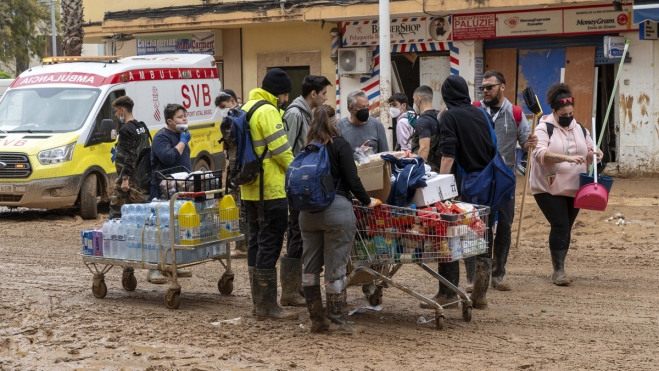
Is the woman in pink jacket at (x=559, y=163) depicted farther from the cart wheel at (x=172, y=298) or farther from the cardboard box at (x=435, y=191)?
the cart wheel at (x=172, y=298)

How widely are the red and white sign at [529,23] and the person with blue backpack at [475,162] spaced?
9701 mm

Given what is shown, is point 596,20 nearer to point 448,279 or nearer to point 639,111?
point 639,111

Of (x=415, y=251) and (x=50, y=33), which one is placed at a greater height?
(x=50, y=33)

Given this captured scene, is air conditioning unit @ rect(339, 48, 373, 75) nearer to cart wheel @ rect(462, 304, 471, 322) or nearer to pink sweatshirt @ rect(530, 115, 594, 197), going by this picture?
pink sweatshirt @ rect(530, 115, 594, 197)

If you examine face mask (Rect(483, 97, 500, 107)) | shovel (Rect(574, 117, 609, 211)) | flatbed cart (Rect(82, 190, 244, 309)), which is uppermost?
face mask (Rect(483, 97, 500, 107))

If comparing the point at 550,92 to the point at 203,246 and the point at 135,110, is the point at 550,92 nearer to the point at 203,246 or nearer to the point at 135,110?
the point at 203,246

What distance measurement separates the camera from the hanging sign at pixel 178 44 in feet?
71.3

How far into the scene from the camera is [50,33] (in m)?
43.5

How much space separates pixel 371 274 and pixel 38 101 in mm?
9694

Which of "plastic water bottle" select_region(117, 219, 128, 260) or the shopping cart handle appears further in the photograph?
"plastic water bottle" select_region(117, 219, 128, 260)

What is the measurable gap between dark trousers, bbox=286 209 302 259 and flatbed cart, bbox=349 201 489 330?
28.4 inches

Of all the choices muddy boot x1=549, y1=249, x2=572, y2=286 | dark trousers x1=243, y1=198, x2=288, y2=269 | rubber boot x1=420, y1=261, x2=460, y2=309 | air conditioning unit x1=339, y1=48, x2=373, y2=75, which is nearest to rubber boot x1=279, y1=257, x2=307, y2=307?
dark trousers x1=243, y1=198, x2=288, y2=269

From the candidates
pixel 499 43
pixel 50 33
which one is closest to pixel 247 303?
pixel 499 43

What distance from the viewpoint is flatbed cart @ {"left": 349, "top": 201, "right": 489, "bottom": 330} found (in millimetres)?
7027
